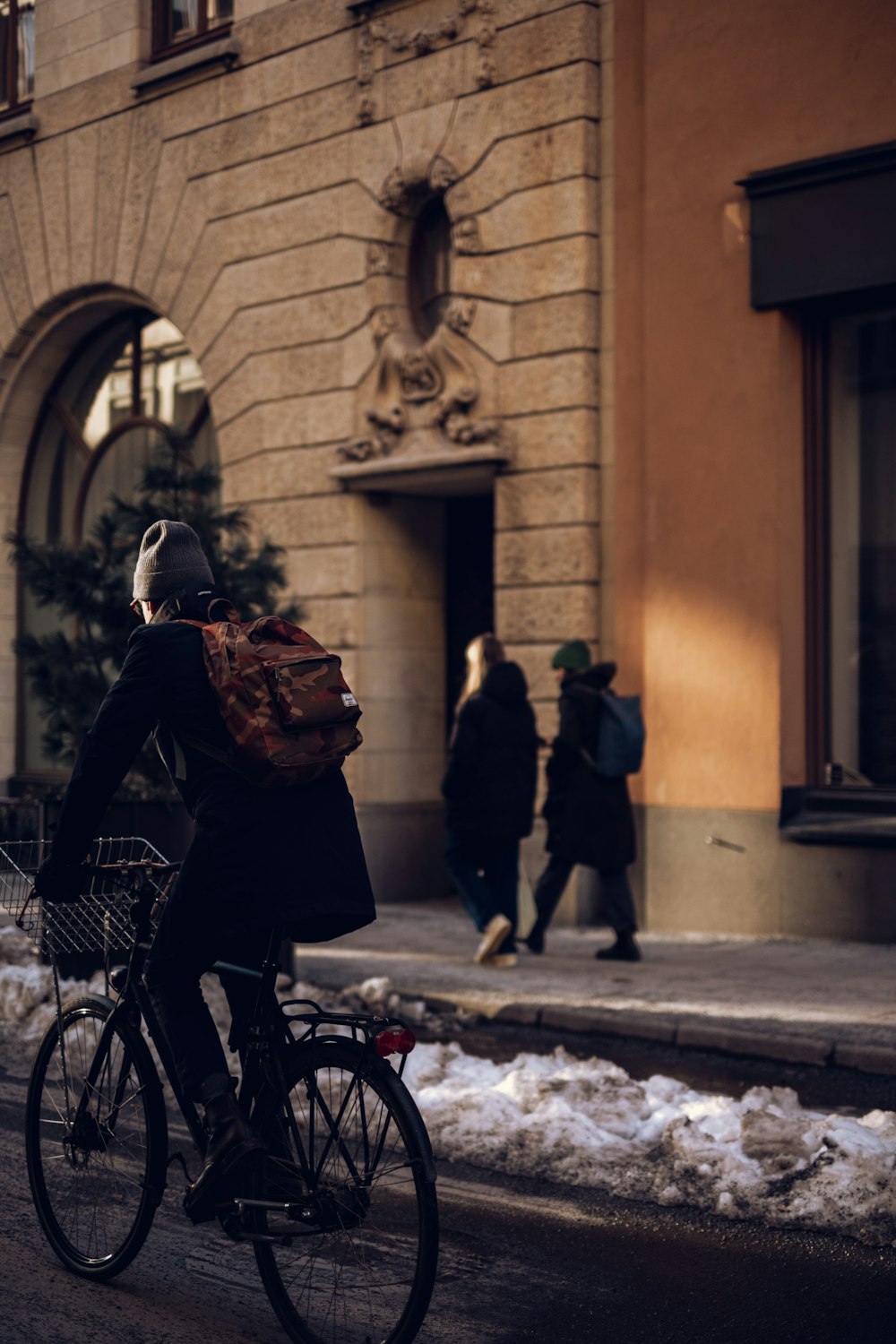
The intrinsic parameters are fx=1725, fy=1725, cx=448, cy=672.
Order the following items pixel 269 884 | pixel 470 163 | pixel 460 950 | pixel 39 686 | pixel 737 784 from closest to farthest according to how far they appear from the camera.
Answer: pixel 269 884 → pixel 39 686 → pixel 460 950 → pixel 737 784 → pixel 470 163

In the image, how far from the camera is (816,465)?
11391 millimetres

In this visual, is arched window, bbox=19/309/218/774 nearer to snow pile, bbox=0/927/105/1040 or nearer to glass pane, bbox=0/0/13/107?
glass pane, bbox=0/0/13/107

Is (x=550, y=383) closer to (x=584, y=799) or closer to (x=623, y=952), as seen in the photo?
(x=584, y=799)

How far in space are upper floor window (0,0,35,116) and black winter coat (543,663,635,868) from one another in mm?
10613

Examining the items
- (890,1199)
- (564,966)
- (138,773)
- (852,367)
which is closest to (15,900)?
(890,1199)

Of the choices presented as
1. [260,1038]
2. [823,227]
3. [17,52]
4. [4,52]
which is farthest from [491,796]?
[4,52]

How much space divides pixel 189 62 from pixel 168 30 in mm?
1115

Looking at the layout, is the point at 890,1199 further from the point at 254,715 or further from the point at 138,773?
the point at 138,773

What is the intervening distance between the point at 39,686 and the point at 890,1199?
575 centimetres

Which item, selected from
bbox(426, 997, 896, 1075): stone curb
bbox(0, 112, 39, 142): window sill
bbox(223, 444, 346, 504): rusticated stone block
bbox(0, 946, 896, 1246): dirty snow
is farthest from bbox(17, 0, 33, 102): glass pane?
bbox(0, 946, 896, 1246): dirty snow

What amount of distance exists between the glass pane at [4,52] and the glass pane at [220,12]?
3633 mm

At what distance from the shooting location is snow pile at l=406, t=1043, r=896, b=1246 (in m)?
5.11

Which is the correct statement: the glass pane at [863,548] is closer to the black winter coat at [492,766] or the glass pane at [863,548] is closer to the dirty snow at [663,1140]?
the black winter coat at [492,766]

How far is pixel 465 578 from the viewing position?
553 inches
